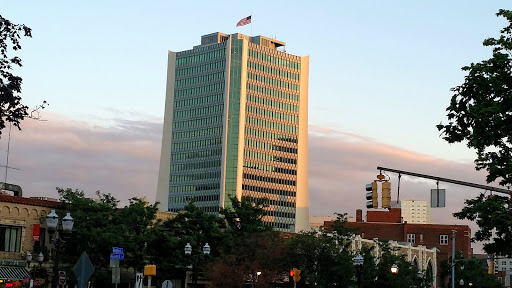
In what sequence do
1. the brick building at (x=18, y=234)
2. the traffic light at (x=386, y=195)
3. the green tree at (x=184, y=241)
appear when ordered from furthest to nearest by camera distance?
the green tree at (x=184, y=241)
the brick building at (x=18, y=234)
the traffic light at (x=386, y=195)

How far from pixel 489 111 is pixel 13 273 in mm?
44876

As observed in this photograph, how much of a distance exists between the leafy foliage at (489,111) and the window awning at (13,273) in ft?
132

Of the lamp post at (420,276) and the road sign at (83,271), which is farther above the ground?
the lamp post at (420,276)

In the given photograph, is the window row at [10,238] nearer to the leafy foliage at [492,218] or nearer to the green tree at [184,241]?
the green tree at [184,241]

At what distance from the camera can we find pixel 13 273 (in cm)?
7088

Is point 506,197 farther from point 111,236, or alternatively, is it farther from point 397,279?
point 397,279

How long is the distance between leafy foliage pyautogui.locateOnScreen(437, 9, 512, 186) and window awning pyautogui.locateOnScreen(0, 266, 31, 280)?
132 feet

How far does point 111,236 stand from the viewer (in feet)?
230

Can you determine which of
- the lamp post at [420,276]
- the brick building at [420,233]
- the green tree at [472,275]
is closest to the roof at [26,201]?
the lamp post at [420,276]

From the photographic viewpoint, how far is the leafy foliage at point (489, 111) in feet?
135

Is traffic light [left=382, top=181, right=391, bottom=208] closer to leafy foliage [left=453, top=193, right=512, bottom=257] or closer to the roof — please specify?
leafy foliage [left=453, top=193, right=512, bottom=257]

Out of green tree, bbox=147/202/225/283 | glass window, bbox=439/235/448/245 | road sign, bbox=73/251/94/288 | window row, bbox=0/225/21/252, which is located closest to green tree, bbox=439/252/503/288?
glass window, bbox=439/235/448/245

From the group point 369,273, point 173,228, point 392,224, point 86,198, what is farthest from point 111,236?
point 392,224

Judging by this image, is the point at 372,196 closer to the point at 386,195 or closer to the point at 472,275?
the point at 386,195
